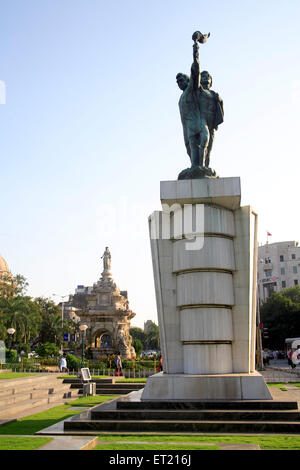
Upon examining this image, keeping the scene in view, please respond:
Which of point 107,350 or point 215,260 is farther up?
point 215,260

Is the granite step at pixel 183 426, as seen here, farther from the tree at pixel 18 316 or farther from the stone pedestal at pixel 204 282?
the tree at pixel 18 316

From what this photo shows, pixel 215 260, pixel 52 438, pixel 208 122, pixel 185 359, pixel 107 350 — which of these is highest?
pixel 208 122

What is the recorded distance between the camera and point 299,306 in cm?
5419

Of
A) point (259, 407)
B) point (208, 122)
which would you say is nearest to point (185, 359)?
point (259, 407)

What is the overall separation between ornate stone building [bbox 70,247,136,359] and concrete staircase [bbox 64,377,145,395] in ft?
94.4

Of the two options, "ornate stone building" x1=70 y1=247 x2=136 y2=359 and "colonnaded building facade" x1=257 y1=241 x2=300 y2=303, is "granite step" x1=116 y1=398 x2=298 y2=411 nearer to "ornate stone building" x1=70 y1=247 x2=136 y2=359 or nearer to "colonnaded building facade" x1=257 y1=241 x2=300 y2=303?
"ornate stone building" x1=70 y1=247 x2=136 y2=359

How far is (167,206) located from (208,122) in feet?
10.1

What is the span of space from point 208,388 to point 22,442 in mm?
4200

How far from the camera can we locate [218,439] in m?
7.66

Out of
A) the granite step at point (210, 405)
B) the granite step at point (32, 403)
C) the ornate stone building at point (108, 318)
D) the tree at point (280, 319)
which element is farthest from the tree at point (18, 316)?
the granite step at point (210, 405)
